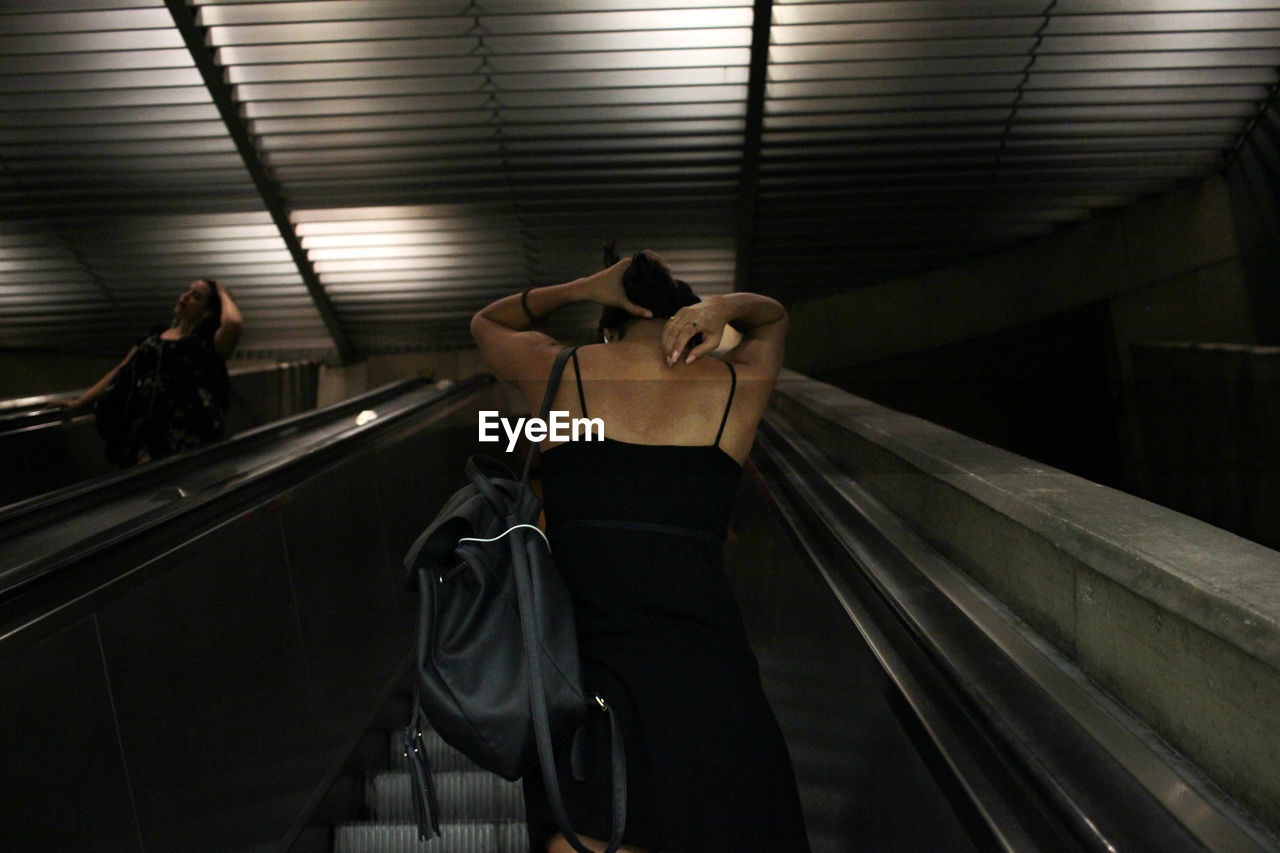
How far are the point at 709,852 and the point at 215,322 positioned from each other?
352 centimetres

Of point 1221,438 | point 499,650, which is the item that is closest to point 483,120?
point 1221,438

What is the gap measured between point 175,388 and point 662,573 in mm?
3221

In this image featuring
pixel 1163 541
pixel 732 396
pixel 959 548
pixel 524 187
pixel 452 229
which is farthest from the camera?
pixel 524 187

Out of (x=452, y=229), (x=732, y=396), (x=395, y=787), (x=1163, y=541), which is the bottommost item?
(x=395, y=787)

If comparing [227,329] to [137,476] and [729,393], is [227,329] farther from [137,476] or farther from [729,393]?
[729,393]

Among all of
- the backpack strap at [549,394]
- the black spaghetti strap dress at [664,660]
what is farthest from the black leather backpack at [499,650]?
the backpack strap at [549,394]

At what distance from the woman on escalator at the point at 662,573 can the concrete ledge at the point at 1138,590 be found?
0.53 meters

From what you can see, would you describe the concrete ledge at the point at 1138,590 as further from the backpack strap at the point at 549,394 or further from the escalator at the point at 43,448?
the escalator at the point at 43,448

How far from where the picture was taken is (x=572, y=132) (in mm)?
8555

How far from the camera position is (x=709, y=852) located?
4.75 ft

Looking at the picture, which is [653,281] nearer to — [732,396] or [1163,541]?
[732,396]

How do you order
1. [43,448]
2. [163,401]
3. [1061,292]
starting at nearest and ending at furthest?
[163,401], [43,448], [1061,292]

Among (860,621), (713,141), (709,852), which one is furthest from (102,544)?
(713,141)

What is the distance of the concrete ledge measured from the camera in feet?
3.98
